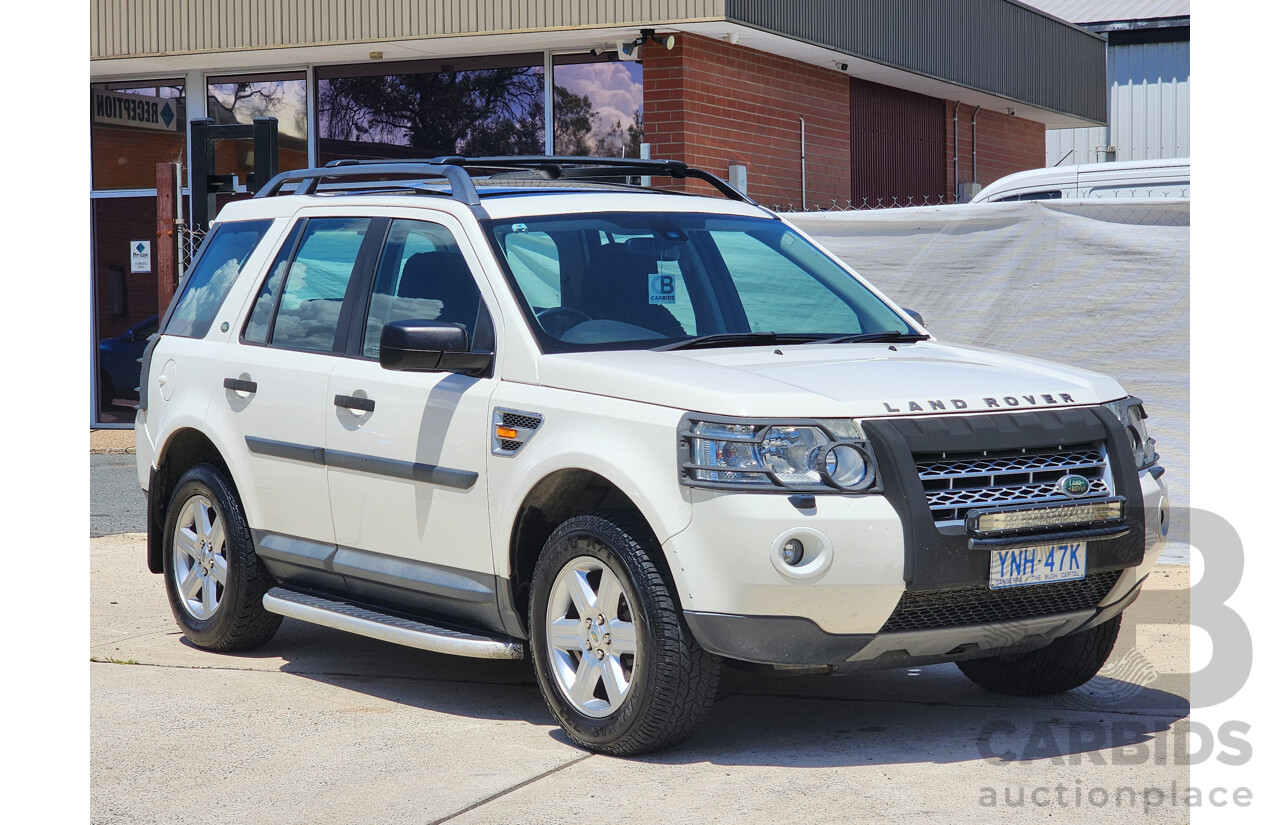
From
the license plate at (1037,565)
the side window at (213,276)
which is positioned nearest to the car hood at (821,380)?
the license plate at (1037,565)

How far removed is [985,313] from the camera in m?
9.52

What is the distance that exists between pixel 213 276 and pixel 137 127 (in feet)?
31.5

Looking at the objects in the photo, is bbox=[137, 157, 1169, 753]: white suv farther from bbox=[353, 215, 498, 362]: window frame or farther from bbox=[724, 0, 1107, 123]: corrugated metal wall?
bbox=[724, 0, 1107, 123]: corrugated metal wall

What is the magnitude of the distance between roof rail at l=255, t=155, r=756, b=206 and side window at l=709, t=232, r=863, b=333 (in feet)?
1.25

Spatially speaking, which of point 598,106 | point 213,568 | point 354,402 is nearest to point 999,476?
point 354,402

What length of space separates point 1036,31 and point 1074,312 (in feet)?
40.0

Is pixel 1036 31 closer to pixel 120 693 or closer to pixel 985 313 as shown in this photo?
pixel 985 313

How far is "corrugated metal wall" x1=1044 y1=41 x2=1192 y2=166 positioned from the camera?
1108 inches

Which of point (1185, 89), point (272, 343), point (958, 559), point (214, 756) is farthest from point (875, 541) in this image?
point (1185, 89)

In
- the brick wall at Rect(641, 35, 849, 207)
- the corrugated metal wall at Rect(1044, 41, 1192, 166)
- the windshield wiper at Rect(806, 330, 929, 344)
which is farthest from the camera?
the corrugated metal wall at Rect(1044, 41, 1192, 166)

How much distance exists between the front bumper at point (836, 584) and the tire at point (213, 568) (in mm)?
2637

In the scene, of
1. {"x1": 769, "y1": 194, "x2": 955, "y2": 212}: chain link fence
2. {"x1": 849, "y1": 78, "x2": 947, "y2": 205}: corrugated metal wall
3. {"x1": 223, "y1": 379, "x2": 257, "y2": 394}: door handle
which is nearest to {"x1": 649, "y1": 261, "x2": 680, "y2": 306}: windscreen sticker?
{"x1": 223, "y1": 379, "x2": 257, "y2": 394}: door handle

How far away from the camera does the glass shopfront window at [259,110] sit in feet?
50.5

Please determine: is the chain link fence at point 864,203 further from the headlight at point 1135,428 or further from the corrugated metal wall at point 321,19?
the headlight at point 1135,428
